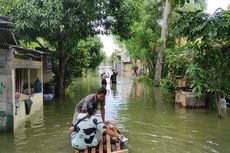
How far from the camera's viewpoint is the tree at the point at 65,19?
15.6m

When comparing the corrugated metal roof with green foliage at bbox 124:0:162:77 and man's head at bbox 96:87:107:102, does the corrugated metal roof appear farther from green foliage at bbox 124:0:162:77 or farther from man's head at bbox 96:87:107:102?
green foliage at bbox 124:0:162:77

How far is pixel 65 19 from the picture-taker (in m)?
17.1

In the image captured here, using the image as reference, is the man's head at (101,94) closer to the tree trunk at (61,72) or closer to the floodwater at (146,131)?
the floodwater at (146,131)

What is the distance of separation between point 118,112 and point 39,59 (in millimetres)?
5262

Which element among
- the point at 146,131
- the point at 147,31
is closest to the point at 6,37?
the point at 146,131

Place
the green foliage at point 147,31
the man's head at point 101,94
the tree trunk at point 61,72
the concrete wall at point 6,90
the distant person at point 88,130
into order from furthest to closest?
the green foliage at point 147,31 → the tree trunk at point 61,72 → the concrete wall at point 6,90 → the man's head at point 101,94 → the distant person at point 88,130

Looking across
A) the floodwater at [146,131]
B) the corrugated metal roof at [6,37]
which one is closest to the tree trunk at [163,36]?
the floodwater at [146,131]

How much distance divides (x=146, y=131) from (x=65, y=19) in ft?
29.5

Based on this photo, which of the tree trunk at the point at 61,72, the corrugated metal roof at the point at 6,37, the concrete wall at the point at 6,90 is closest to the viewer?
the corrugated metal roof at the point at 6,37

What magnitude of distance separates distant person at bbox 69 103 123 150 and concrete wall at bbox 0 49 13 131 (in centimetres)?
377

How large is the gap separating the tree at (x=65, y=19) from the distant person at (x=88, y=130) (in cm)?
949

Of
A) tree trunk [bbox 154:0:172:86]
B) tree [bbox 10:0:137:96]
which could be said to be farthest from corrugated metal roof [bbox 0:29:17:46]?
tree trunk [bbox 154:0:172:86]

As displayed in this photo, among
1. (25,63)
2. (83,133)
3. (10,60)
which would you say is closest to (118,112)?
(25,63)

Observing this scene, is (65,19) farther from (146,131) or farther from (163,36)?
(163,36)
